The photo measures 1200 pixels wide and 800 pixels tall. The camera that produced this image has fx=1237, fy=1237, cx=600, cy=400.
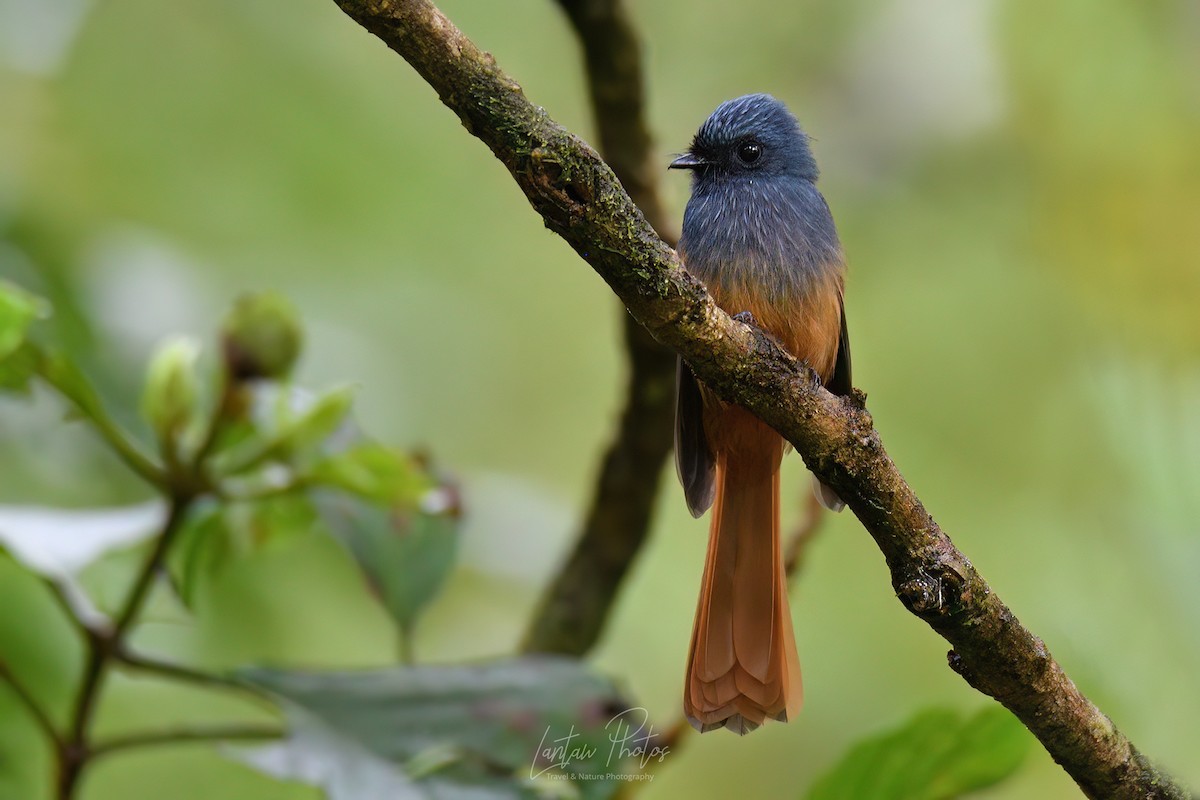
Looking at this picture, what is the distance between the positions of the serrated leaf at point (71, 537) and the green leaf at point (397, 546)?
39cm

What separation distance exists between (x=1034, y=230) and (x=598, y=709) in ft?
10.2

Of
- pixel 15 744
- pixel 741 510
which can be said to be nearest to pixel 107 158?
pixel 15 744

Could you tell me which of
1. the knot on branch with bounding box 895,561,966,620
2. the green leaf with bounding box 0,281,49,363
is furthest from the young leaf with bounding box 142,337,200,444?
the knot on branch with bounding box 895,561,966,620

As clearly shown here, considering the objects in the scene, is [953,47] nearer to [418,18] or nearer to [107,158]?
[107,158]

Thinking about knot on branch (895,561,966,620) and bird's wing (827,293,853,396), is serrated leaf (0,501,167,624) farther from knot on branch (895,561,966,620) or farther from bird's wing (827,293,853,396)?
bird's wing (827,293,853,396)

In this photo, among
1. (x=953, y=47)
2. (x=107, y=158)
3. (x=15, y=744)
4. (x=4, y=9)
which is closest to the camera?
(x=15, y=744)

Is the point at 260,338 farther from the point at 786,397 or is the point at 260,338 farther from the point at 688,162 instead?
the point at 688,162

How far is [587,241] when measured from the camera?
5.54 feet

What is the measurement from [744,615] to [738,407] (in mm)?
486

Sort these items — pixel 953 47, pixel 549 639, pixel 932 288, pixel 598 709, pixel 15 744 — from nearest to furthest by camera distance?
1. pixel 598 709
2. pixel 15 744
3. pixel 549 639
4. pixel 953 47
5. pixel 932 288

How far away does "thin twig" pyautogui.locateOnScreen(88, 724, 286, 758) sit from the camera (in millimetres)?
2344

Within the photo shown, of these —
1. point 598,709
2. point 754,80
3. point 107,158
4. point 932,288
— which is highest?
point 754,80

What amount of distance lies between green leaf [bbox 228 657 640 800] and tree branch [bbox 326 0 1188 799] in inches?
35.9

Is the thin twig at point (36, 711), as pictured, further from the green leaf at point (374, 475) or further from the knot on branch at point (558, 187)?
the knot on branch at point (558, 187)
